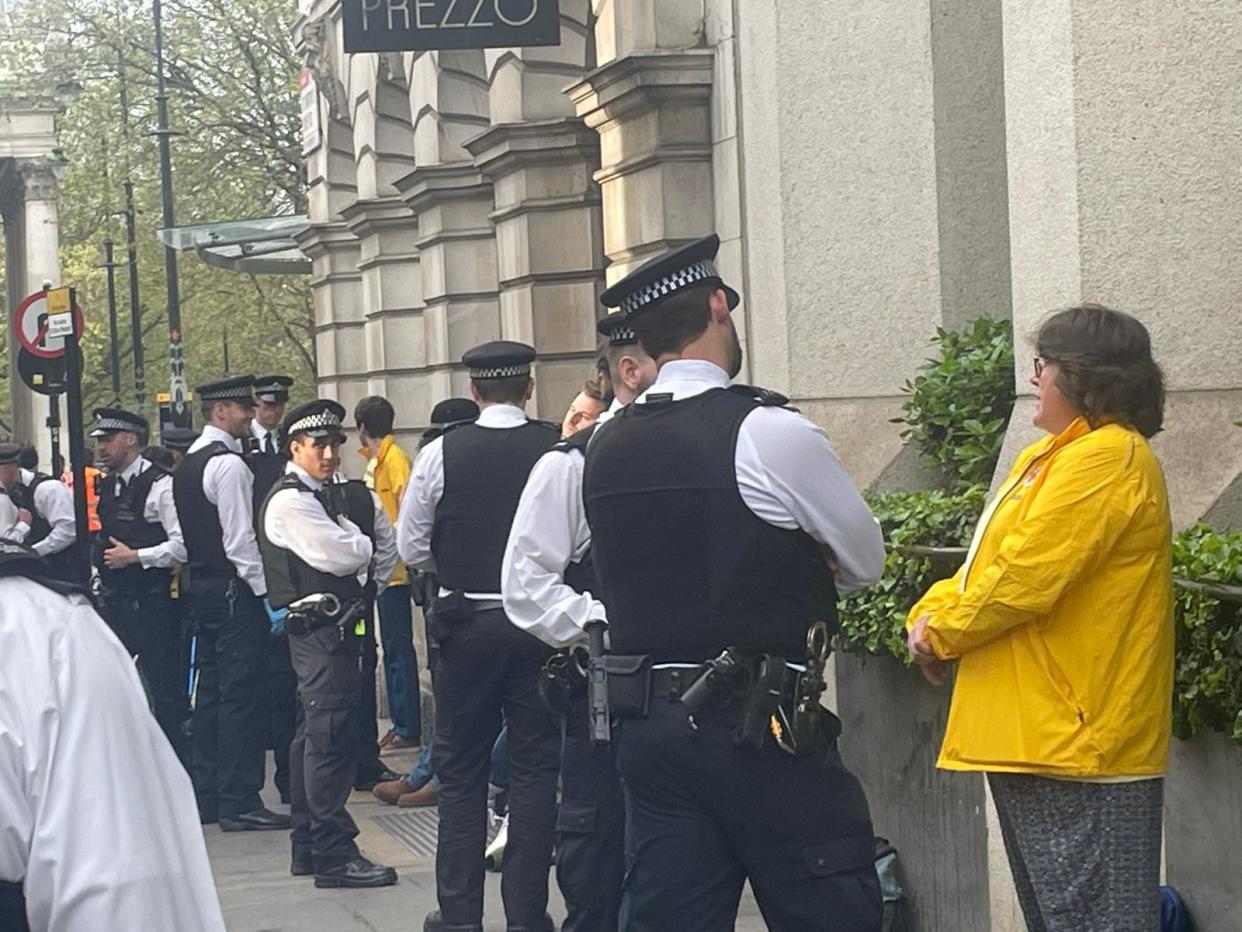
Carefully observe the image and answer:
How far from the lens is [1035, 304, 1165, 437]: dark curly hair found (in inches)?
194

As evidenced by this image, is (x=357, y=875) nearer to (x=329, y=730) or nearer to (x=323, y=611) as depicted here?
(x=329, y=730)

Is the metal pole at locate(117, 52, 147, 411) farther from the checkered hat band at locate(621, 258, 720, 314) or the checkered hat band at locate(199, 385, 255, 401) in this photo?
the checkered hat band at locate(621, 258, 720, 314)

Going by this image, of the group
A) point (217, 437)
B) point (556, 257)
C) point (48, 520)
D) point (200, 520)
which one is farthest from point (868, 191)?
point (48, 520)

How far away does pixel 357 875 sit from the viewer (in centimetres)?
955

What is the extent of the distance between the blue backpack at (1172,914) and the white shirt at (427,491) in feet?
10.9

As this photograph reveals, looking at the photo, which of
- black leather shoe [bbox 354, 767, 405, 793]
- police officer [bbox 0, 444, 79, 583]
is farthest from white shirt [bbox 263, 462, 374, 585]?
police officer [bbox 0, 444, 79, 583]

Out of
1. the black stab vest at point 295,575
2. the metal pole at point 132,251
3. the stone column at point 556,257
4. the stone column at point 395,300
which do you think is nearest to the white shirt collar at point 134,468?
the stone column at point 556,257

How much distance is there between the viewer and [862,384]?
30.5 ft

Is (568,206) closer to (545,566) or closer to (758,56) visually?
(758,56)

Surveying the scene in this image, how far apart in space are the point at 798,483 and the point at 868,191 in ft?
15.0

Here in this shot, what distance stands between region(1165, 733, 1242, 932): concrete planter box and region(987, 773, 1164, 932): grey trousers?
39cm

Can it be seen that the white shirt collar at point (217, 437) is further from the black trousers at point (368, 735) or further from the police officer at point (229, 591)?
the black trousers at point (368, 735)

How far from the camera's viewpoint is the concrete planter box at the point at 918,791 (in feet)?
22.7

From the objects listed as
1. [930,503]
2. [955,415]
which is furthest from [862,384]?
[930,503]
